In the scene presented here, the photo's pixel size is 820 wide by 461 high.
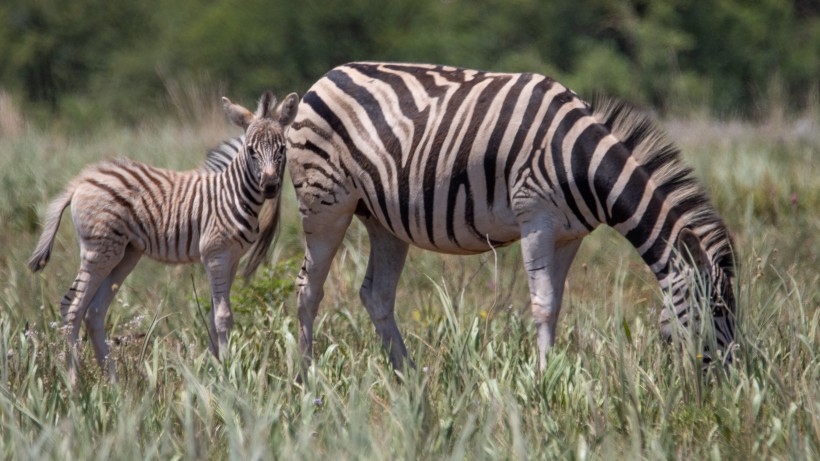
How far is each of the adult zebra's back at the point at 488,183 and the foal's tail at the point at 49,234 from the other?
1.38m

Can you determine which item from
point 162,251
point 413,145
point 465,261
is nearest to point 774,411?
point 413,145

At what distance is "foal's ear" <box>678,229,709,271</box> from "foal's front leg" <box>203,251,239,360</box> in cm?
245

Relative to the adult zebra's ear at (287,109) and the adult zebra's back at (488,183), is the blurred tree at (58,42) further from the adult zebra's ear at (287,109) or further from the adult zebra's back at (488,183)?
the adult zebra's back at (488,183)

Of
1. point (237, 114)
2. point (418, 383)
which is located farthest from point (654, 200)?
point (237, 114)

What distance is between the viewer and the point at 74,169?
11.6 m

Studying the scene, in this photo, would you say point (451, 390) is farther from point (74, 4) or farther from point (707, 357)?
point (74, 4)

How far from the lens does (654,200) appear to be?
16.5 ft

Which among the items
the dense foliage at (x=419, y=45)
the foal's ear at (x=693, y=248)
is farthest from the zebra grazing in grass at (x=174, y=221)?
the dense foliage at (x=419, y=45)

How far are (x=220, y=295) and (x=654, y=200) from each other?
2404 millimetres

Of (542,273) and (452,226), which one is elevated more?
(452,226)

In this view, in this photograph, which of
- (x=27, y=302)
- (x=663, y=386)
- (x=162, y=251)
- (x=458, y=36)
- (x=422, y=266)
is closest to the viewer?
(x=663, y=386)

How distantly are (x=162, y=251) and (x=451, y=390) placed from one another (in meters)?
2.33

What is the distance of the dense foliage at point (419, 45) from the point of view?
26203 millimetres

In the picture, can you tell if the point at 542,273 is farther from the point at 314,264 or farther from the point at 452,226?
the point at 314,264
